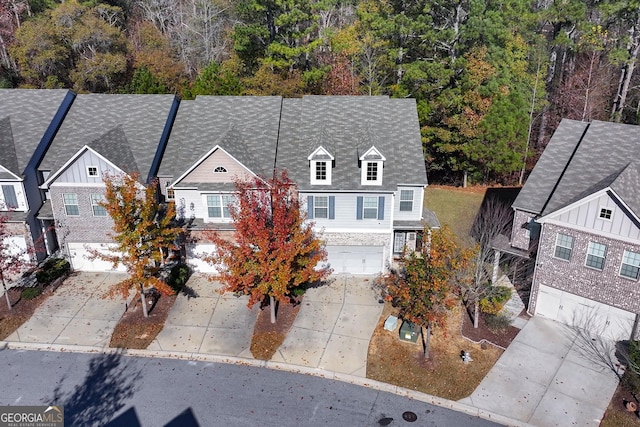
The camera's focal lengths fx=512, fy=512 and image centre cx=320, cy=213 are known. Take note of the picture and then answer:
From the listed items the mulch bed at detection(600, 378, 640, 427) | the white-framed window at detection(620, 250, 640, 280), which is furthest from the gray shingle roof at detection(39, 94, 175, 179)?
the mulch bed at detection(600, 378, 640, 427)

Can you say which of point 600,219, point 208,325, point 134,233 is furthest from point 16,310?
point 600,219

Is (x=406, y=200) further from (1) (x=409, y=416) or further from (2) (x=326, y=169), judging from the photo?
(1) (x=409, y=416)

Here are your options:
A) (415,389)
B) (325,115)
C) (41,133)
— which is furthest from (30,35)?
(415,389)

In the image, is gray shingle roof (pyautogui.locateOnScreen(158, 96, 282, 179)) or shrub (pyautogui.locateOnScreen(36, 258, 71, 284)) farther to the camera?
gray shingle roof (pyautogui.locateOnScreen(158, 96, 282, 179))

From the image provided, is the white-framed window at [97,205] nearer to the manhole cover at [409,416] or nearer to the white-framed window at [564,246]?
the manhole cover at [409,416]

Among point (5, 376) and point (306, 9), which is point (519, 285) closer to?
point (5, 376)

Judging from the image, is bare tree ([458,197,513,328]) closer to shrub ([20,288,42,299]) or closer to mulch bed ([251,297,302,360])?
mulch bed ([251,297,302,360])
